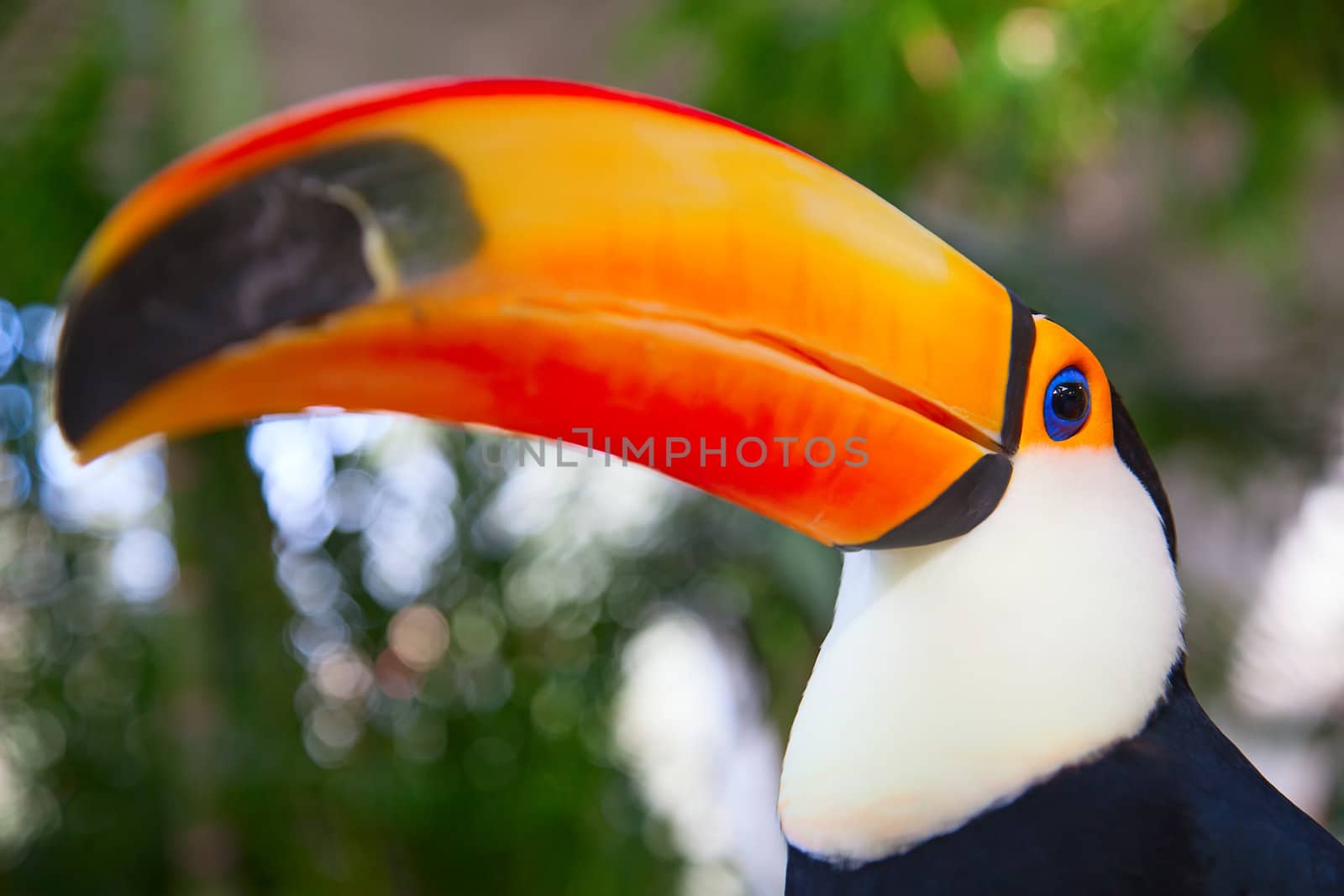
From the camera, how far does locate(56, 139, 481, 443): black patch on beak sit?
0.45m

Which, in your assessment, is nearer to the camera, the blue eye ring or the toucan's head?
the toucan's head

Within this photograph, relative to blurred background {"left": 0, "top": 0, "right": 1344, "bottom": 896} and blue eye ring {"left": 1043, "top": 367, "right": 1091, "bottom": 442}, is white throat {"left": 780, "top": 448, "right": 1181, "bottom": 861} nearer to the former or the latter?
blue eye ring {"left": 1043, "top": 367, "right": 1091, "bottom": 442}

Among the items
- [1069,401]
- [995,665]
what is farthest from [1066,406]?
[995,665]

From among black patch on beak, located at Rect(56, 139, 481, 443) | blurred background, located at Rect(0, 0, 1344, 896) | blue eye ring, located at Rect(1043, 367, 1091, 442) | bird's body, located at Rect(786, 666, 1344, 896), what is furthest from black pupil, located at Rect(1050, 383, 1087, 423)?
blurred background, located at Rect(0, 0, 1344, 896)

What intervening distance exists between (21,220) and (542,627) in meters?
1.19

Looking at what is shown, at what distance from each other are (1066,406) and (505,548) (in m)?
1.79

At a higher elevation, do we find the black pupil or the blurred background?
Answer: the black pupil

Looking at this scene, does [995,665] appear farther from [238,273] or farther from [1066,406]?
[238,273]

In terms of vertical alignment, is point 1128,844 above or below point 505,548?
above

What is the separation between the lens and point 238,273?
→ 46 cm

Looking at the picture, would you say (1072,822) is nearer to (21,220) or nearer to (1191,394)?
(1191,394)

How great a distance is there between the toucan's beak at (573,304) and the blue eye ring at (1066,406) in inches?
1.1

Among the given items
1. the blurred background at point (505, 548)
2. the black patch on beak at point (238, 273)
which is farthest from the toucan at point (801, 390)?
the blurred background at point (505, 548)

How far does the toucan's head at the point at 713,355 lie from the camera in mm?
453
